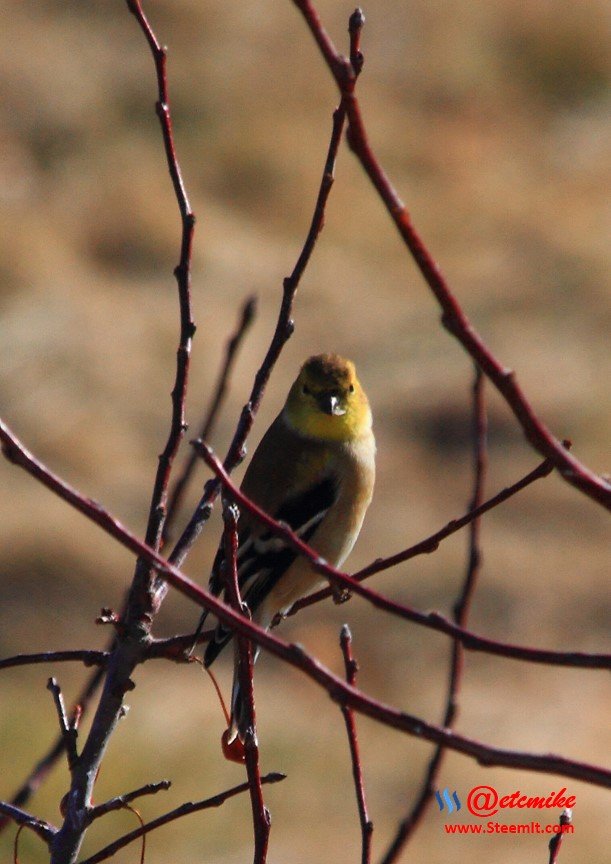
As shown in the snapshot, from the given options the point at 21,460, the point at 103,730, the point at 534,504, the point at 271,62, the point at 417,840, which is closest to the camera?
Result: the point at 21,460

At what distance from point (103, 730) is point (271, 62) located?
13.0 meters

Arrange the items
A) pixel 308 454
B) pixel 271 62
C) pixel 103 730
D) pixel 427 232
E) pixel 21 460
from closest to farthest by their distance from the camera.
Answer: pixel 21 460 → pixel 103 730 → pixel 308 454 → pixel 427 232 → pixel 271 62

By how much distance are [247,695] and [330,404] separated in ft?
6.61

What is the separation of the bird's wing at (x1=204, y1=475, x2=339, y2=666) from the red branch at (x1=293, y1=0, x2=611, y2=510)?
2.48m

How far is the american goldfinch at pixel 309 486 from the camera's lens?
12.4 ft

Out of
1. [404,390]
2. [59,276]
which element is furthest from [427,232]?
[59,276]

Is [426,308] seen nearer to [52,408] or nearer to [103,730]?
[52,408]

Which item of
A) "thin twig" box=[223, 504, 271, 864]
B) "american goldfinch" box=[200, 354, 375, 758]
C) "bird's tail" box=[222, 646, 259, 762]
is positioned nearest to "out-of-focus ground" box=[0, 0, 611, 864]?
"american goldfinch" box=[200, 354, 375, 758]

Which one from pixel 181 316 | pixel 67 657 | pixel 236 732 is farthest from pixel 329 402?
pixel 67 657

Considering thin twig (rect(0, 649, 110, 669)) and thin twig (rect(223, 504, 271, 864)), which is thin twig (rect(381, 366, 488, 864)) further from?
thin twig (rect(0, 649, 110, 669))

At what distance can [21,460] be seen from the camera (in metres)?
1.42

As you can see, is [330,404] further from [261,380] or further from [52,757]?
[52,757]

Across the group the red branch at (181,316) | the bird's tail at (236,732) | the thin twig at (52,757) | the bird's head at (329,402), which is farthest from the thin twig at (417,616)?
the bird's head at (329,402)

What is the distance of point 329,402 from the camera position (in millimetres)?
3852
